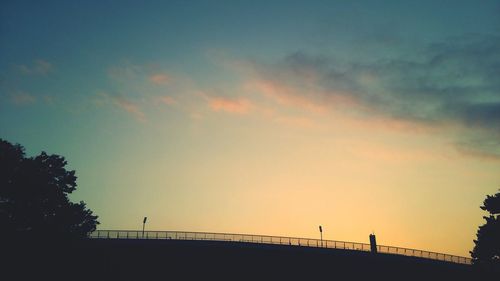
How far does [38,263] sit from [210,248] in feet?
63.3

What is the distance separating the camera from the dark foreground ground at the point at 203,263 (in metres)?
40.3

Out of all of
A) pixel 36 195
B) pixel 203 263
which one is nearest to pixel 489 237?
pixel 203 263

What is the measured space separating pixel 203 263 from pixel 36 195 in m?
26.1

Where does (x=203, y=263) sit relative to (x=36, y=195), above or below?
below

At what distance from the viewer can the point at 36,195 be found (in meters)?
51.0

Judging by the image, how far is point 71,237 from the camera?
1634 inches

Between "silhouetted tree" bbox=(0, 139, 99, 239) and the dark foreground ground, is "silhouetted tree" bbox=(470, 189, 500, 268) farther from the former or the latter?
"silhouetted tree" bbox=(0, 139, 99, 239)

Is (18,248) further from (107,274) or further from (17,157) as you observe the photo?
(17,157)

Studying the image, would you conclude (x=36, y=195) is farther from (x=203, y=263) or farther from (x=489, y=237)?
(x=489, y=237)

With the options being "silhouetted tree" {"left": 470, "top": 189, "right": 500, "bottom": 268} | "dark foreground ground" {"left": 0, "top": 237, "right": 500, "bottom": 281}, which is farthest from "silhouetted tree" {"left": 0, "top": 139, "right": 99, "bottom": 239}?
"silhouetted tree" {"left": 470, "top": 189, "right": 500, "bottom": 268}

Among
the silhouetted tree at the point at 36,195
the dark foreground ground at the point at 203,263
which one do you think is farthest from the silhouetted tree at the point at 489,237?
the silhouetted tree at the point at 36,195

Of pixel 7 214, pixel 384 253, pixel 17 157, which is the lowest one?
pixel 384 253

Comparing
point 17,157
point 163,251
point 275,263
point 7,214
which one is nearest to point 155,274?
point 163,251

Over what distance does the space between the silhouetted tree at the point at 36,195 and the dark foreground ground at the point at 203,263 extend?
4726 mm
